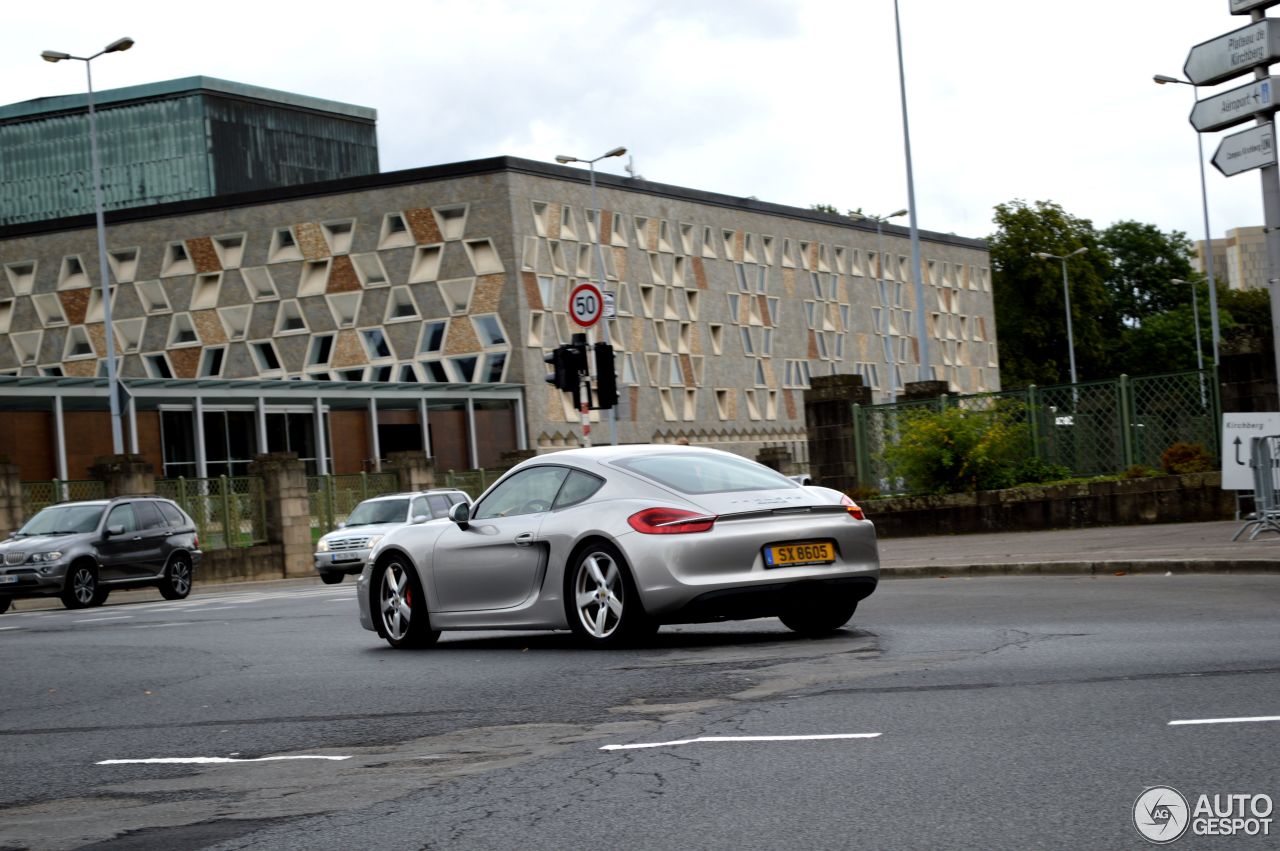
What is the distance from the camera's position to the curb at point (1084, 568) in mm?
16875

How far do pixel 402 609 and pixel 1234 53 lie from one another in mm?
9652

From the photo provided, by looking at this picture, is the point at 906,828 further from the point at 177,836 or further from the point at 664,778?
the point at 177,836

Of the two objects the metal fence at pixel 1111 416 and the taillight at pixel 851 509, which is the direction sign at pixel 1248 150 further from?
the metal fence at pixel 1111 416

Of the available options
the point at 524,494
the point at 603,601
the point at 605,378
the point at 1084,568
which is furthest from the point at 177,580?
the point at 603,601

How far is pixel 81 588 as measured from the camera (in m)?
30.2

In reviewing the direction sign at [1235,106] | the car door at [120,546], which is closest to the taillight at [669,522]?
the direction sign at [1235,106]

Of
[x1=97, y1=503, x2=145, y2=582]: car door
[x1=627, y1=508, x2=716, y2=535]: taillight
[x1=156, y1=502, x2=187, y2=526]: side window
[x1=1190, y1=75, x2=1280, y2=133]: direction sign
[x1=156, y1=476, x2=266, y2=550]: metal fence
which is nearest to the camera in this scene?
[x1=627, y1=508, x2=716, y2=535]: taillight

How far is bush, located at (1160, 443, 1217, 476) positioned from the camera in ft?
85.4

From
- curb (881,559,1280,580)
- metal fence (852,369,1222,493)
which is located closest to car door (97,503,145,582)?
metal fence (852,369,1222,493)

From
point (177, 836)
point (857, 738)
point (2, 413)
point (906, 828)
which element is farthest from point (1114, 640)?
point (2, 413)

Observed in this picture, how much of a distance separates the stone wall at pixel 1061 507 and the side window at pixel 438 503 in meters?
10.2

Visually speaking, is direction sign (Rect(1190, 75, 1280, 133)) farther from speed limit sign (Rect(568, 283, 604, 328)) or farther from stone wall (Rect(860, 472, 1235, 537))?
speed limit sign (Rect(568, 283, 604, 328))

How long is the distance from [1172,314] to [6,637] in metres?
104

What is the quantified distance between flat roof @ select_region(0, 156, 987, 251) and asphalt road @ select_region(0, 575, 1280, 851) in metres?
59.0
